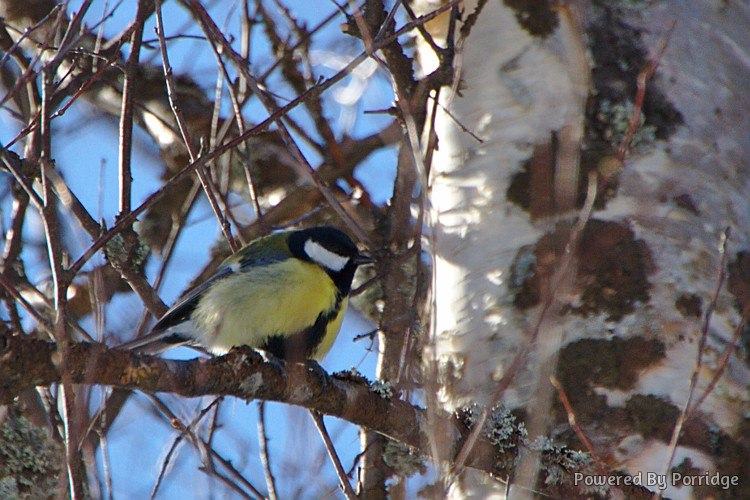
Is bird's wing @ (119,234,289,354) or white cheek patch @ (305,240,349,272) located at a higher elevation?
white cheek patch @ (305,240,349,272)

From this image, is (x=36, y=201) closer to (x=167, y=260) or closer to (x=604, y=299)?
(x=167, y=260)

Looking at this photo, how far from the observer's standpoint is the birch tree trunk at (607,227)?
194cm

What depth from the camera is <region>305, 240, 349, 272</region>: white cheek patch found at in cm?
275

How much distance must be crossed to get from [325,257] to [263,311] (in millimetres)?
456

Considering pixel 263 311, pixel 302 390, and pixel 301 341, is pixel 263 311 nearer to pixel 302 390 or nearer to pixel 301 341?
pixel 301 341

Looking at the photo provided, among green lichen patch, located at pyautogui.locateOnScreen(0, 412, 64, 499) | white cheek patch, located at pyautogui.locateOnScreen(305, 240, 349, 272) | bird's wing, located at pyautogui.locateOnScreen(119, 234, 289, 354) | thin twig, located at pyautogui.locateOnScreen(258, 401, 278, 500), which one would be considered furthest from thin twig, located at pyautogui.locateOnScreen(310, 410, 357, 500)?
green lichen patch, located at pyautogui.locateOnScreen(0, 412, 64, 499)

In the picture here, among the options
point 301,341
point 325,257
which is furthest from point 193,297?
point 325,257

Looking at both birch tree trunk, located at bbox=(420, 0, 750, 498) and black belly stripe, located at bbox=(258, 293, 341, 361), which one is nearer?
birch tree trunk, located at bbox=(420, 0, 750, 498)

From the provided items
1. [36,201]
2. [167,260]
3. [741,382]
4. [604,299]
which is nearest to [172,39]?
[167,260]

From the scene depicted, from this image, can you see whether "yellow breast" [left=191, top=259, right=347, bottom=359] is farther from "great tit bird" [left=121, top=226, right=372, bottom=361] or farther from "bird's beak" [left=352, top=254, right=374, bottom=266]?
"bird's beak" [left=352, top=254, right=374, bottom=266]

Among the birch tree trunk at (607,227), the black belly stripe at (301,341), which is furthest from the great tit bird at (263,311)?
the birch tree trunk at (607,227)

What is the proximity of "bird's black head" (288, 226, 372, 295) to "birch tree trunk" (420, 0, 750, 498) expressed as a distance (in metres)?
0.45

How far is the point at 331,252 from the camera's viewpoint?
282 centimetres

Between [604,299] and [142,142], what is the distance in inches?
134
